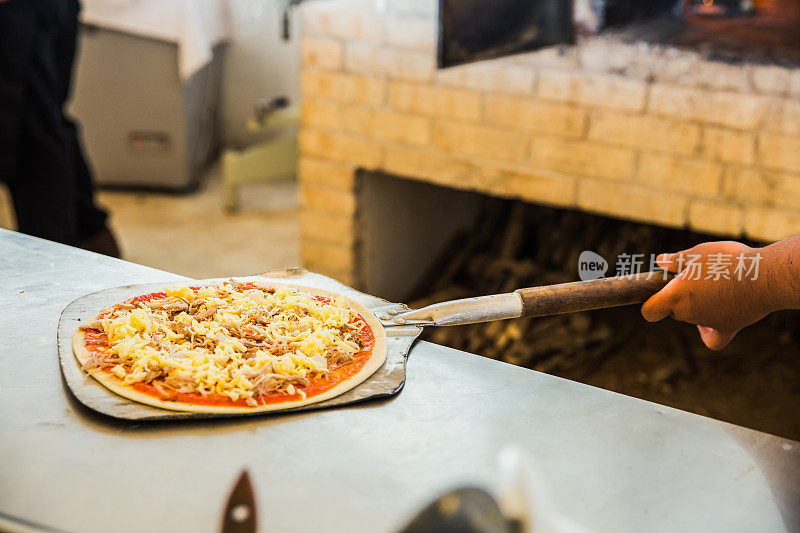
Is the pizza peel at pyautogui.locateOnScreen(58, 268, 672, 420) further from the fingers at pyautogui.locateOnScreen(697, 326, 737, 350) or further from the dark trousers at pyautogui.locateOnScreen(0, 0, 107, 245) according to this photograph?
the dark trousers at pyautogui.locateOnScreen(0, 0, 107, 245)

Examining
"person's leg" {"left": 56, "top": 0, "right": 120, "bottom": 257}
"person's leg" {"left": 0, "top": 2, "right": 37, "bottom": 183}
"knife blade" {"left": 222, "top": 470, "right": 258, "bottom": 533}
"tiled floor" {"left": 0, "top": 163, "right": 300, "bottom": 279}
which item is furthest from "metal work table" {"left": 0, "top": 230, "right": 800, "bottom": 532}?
"tiled floor" {"left": 0, "top": 163, "right": 300, "bottom": 279}

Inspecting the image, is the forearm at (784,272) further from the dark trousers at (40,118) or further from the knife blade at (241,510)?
the dark trousers at (40,118)

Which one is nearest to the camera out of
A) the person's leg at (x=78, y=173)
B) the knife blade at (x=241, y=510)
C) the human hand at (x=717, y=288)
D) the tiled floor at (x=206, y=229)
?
the knife blade at (x=241, y=510)

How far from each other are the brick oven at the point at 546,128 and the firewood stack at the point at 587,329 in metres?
0.60

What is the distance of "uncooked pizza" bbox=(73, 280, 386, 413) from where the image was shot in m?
1.20

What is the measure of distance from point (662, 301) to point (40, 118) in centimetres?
255

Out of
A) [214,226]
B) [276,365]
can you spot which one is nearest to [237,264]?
[214,226]

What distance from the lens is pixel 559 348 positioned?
3.08 metres

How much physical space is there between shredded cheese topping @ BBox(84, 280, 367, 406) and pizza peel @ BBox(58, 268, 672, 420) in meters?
0.04

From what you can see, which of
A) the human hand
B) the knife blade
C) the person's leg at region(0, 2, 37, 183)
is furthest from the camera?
the person's leg at region(0, 2, 37, 183)

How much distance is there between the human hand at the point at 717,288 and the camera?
4.25 ft

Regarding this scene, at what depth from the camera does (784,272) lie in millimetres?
1260

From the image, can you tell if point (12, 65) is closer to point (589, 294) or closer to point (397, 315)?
point (397, 315)

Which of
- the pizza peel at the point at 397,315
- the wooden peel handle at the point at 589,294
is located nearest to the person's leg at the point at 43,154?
the pizza peel at the point at 397,315
